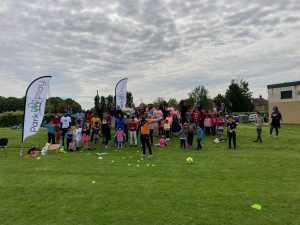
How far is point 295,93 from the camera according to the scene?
38250 mm

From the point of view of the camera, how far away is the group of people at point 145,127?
647 inches

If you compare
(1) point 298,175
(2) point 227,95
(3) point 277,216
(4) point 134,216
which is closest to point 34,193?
(4) point 134,216

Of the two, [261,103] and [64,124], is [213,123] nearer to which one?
[64,124]

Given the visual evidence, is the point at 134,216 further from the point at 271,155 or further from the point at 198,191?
the point at 271,155

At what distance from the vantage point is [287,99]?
129 feet

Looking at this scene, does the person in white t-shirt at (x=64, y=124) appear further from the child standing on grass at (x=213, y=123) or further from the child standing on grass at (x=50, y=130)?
the child standing on grass at (x=213, y=123)

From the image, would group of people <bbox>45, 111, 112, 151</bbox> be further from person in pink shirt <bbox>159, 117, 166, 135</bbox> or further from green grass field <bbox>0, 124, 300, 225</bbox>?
person in pink shirt <bbox>159, 117, 166, 135</bbox>

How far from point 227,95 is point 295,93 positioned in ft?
75.0

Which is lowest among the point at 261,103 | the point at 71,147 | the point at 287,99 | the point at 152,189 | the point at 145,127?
the point at 152,189

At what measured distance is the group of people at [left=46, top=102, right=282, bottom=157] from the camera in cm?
1644

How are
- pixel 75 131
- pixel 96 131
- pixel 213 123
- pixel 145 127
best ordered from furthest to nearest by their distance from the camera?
pixel 213 123
pixel 96 131
pixel 75 131
pixel 145 127

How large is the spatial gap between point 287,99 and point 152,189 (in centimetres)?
3564

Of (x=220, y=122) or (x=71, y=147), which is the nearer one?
(x=71, y=147)

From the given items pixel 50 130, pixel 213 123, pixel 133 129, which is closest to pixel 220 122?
pixel 213 123
